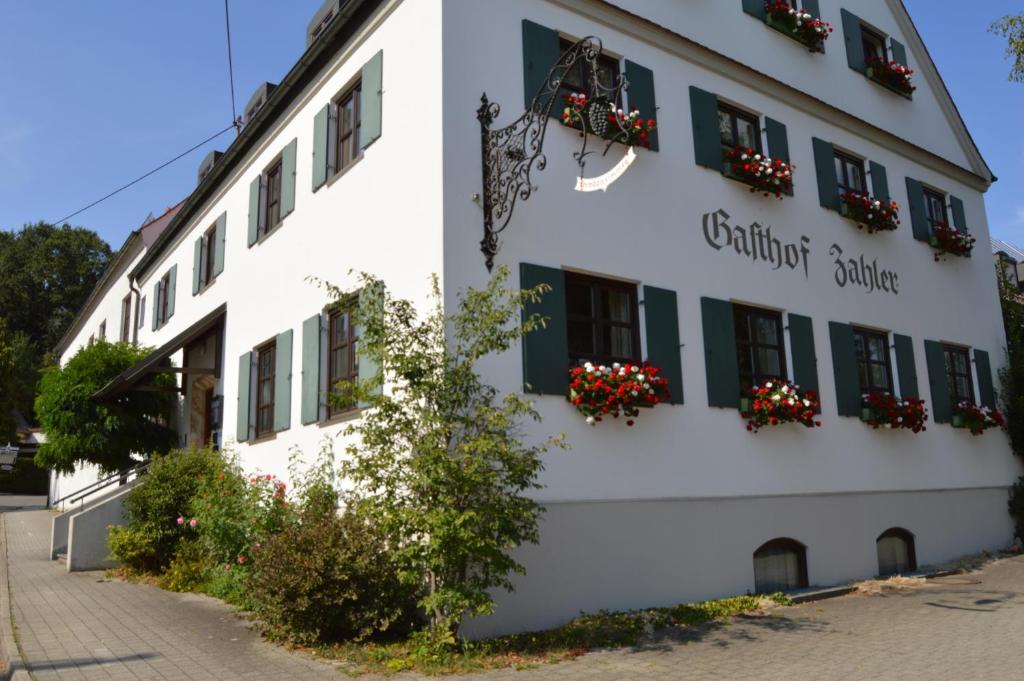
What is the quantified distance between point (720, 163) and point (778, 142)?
61.5 inches

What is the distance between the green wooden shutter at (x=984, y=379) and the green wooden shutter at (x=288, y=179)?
38.7ft

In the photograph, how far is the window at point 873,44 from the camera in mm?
15000

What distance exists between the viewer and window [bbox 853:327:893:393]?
12.3m

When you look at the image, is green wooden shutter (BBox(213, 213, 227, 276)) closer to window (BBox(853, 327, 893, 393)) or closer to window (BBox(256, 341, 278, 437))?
window (BBox(256, 341, 278, 437))

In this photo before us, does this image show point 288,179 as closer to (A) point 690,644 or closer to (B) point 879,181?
(A) point 690,644

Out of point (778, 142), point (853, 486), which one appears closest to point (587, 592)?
point (853, 486)

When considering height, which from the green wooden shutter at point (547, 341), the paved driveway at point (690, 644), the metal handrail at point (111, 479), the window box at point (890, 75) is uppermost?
the window box at point (890, 75)

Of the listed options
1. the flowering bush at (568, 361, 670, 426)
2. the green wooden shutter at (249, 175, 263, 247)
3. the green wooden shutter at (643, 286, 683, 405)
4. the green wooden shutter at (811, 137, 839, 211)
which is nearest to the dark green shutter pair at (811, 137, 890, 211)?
the green wooden shutter at (811, 137, 839, 211)

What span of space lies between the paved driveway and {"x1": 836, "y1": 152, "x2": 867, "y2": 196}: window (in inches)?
243

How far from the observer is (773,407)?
9.98m

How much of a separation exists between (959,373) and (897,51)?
6.03 m

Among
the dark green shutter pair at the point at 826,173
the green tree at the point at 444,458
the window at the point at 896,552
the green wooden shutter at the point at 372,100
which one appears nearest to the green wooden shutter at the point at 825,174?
the dark green shutter pair at the point at 826,173

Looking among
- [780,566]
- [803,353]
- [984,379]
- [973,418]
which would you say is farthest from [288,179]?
[984,379]

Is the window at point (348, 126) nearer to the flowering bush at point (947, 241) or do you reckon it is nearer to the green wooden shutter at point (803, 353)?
the green wooden shutter at point (803, 353)
